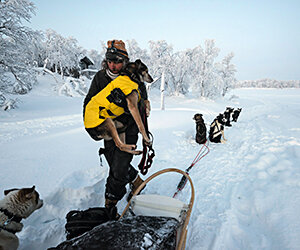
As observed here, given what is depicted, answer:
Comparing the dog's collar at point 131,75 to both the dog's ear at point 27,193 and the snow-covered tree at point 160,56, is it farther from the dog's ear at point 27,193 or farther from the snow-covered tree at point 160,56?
the snow-covered tree at point 160,56

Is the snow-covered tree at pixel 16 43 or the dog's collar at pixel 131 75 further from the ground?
the snow-covered tree at pixel 16 43

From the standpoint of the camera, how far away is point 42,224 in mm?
2047

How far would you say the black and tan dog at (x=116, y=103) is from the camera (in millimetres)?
1719

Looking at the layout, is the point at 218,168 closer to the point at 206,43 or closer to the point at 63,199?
the point at 63,199

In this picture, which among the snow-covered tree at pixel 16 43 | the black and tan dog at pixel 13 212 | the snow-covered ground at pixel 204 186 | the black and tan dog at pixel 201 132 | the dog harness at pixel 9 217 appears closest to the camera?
the black and tan dog at pixel 13 212

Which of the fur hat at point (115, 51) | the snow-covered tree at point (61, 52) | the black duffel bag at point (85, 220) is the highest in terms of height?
the snow-covered tree at point (61, 52)

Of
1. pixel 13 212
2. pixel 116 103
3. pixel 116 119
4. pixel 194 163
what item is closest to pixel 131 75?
pixel 116 103

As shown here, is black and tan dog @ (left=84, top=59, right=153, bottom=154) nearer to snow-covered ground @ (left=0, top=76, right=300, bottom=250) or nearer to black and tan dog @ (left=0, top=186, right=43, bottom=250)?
black and tan dog @ (left=0, top=186, right=43, bottom=250)

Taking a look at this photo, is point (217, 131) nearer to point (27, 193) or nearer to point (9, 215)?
point (27, 193)

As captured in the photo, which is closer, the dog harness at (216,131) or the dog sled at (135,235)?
the dog sled at (135,235)

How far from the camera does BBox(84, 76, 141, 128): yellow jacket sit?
171 cm

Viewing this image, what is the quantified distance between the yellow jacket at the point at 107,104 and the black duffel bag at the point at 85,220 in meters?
0.97

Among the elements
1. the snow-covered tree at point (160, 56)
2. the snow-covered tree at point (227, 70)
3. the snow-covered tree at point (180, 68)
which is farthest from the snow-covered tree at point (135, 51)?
the snow-covered tree at point (227, 70)

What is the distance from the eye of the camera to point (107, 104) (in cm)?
177
